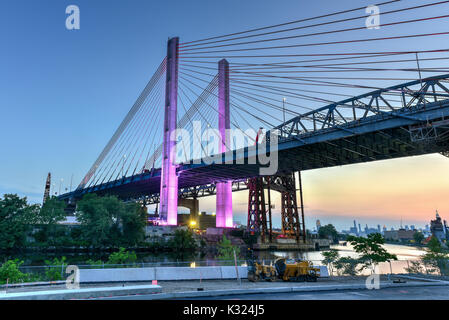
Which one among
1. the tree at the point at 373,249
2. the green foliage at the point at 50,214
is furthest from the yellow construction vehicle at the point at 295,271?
the green foliage at the point at 50,214

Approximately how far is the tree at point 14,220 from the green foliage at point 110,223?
8.29 meters

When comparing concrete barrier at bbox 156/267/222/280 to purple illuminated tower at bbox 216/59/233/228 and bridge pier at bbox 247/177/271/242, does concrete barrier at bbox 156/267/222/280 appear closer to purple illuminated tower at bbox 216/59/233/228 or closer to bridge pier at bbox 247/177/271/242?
purple illuminated tower at bbox 216/59/233/228

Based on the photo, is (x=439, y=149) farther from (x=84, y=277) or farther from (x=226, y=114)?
(x=84, y=277)

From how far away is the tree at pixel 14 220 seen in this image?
158 feet

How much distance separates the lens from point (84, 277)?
47.8 feet

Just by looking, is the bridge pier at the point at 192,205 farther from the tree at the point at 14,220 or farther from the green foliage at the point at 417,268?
the green foliage at the point at 417,268

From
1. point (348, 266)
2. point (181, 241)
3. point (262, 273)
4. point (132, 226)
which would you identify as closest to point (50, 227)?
point (132, 226)

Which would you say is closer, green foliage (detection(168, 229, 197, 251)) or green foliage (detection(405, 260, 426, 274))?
green foliage (detection(405, 260, 426, 274))

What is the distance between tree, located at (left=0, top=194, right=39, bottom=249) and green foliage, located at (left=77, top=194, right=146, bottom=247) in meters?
8.29

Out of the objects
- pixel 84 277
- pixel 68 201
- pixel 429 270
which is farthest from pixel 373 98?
pixel 68 201

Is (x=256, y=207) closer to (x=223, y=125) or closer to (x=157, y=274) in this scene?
(x=223, y=125)

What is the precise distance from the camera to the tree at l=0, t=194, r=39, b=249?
158 ft

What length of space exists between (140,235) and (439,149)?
51118 millimetres

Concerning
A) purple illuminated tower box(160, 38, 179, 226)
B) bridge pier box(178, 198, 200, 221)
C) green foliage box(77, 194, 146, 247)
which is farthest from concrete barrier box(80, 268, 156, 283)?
bridge pier box(178, 198, 200, 221)
